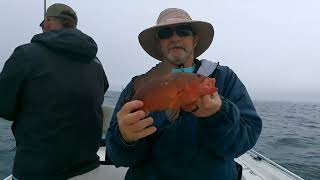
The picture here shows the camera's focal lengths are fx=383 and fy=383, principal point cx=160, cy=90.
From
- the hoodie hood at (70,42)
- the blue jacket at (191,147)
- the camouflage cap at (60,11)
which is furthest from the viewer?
the camouflage cap at (60,11)

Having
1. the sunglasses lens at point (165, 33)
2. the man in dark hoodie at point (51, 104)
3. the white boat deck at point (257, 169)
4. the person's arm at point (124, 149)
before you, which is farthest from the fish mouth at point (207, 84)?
the white boat deck at point (257, 169)

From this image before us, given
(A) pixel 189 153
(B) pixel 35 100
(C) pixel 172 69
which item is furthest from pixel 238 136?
(B) pixel 35 100

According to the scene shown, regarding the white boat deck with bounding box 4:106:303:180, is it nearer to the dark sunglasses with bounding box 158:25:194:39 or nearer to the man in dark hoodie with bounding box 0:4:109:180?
the man in dark hoodie with bounding box 0:4:109:180

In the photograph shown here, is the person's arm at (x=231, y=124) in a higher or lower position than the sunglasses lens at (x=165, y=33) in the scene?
lower

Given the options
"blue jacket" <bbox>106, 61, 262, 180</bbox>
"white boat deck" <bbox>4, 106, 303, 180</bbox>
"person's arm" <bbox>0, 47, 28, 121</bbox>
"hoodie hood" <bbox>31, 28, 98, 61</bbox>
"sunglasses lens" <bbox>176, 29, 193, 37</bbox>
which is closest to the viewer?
"blue jacket" <bbox>106, 61, 262, 180</bbox>

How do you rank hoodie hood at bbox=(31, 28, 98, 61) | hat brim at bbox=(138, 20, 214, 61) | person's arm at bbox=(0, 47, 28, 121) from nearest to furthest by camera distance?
hat brim at bbox=(138, 20, 214, 61) < person's arm at bbox=(0, 47, 28, 121) < hoodie hood at bbox=(31, 28, 98, 61)

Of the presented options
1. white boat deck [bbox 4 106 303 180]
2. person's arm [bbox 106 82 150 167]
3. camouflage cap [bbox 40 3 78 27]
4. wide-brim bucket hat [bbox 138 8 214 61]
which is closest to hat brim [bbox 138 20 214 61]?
wide-brim bucket hat [bbox 138 8 214 61]

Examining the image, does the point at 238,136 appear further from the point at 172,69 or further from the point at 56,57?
the point at 56,57

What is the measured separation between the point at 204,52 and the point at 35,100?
4.87 ft

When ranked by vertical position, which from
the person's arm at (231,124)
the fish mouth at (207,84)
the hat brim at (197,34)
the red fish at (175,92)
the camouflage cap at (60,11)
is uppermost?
the camouflage cap at (60,11)

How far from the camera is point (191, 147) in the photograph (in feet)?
8.62

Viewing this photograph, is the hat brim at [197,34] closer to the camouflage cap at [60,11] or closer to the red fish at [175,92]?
the red fish at [175,92]

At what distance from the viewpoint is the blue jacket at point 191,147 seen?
2547 mm

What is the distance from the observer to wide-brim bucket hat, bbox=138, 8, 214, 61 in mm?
2844
